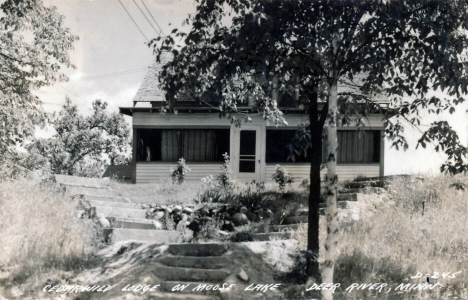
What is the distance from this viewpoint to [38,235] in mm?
6605

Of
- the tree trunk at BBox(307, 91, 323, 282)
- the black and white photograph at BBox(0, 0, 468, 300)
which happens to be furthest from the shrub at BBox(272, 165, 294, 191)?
the tree trunk at BBox(307, 91, 323, 282)

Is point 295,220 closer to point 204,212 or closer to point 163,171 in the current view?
point 204,212

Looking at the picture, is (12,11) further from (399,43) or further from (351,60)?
(399,43)

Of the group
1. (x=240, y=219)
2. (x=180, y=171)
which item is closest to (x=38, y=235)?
(x=240, y=219)

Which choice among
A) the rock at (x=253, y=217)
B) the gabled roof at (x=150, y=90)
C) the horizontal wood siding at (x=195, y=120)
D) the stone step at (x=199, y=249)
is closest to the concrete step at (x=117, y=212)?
the stone step at (x=199, y=249)

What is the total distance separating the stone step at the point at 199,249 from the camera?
6324 mm

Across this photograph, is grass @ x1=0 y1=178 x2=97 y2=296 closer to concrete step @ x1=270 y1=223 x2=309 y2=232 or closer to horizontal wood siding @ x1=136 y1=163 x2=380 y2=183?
concrete step @ x1=270 y1=223 x2=309 y2=232

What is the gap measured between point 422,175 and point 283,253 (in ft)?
21.9

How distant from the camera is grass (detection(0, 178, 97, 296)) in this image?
5906 mm

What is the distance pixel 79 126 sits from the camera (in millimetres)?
23359

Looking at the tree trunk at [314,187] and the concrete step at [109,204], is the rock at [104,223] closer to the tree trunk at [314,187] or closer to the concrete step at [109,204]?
the concrete step at [109,204]

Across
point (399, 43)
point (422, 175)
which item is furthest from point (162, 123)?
point (399, 43)

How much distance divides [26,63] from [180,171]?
6889 millimetres

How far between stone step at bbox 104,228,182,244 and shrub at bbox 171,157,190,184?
657 cm
